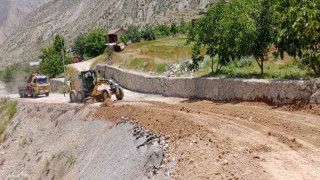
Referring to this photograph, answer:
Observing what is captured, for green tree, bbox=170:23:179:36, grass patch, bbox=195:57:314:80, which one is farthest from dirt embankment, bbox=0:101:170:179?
green tree, bbox=170:23:179:36

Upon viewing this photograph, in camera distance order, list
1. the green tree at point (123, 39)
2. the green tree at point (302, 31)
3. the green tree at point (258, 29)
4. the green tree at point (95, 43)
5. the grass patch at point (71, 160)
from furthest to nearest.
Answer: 1. the green tree at point (123, 39)
2. the green tree at point (95, 43)
3. the grass patch at point (71, 160)
4. the green tree at point (258, 29)
5. the green tree at point (302, 31)

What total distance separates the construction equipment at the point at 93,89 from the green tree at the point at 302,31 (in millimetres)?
12672

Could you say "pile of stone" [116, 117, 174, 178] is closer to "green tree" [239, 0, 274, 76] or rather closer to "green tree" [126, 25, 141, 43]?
"green tree" [239, 0, 274, 76]

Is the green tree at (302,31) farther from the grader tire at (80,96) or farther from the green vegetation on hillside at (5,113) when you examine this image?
the green vegetation on hillside at (5,113)

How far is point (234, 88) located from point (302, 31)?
14.7ft

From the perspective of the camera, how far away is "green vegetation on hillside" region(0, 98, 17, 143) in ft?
102

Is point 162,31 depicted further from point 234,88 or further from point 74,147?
point 234,88

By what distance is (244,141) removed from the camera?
434 inches

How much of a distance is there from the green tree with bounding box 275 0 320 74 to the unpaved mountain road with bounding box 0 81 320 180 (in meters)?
2.66

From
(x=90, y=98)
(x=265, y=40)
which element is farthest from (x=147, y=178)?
(x=90, y=98)

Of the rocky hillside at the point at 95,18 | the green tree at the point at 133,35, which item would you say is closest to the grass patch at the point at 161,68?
the green tree at the point at 133,35

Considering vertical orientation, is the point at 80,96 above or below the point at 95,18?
below

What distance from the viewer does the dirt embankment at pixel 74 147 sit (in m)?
12.3

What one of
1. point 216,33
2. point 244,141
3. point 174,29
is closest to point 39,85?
point 216,33
